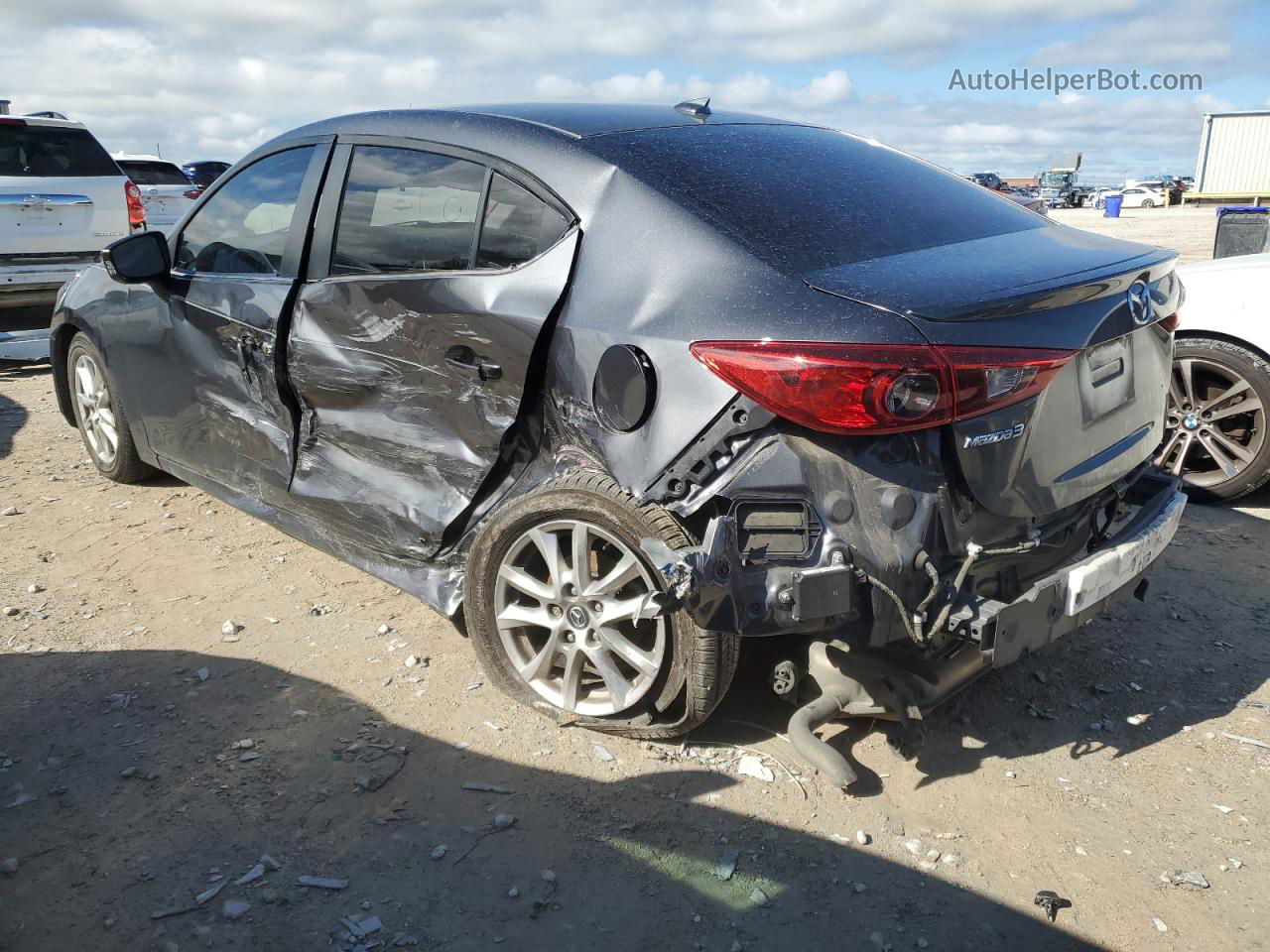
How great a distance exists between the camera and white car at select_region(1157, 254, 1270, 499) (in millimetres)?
5020

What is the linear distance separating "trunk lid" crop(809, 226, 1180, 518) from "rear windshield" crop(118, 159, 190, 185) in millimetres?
16876

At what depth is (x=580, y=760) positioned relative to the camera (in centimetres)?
313

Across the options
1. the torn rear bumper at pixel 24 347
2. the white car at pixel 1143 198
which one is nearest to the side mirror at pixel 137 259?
the torn rear bumper at pixel 24 347

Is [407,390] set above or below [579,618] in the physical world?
above

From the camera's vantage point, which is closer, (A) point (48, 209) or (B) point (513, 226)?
(B) point (513, 226)

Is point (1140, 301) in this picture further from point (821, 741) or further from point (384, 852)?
point (384, 852)

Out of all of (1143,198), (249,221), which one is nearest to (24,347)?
(249,221)

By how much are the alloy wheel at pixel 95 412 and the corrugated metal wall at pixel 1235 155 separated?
134 feet

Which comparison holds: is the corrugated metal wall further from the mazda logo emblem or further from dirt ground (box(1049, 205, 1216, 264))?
the mazda logo emblem

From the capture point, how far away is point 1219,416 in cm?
517

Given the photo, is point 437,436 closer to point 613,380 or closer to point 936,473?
point 613,380

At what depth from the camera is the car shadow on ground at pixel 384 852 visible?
2457 mm

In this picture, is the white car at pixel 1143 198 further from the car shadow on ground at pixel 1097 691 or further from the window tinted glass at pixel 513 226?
the window tinted glass at pixel 513 226

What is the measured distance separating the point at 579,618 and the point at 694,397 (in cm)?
84
